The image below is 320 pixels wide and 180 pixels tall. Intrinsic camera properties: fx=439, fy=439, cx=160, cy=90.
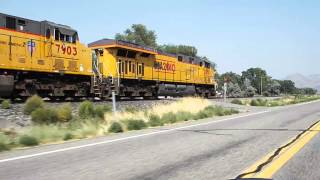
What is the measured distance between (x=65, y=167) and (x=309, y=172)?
3951mm

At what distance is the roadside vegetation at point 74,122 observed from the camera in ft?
39.9

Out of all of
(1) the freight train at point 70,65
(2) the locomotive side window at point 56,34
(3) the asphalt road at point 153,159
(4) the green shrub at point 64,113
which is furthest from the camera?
(2) the locomotive side window at point 56,34

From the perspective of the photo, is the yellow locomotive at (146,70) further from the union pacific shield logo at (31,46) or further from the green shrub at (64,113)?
the green shrub at (64,113)

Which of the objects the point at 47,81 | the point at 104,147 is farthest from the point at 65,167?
the point at 47,81

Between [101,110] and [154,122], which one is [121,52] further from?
[154,122]

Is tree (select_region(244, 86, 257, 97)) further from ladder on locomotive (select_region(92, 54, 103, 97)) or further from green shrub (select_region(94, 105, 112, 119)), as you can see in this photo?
green shrub (select_region(94, 105, 112, 119))

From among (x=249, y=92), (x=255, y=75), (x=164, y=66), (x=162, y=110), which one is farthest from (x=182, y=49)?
(x=162, y=110)

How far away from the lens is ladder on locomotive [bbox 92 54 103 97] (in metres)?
26.5

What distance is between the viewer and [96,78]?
87.9 ft

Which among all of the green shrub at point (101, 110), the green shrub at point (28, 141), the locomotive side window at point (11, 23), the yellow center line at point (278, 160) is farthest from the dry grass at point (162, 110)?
the yellow center line at point (278, 160)

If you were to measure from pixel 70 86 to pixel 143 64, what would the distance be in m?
9.02

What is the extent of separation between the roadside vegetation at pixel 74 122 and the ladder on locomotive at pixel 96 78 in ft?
12.2

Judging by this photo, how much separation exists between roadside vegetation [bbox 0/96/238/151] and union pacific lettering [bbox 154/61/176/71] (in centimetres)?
865

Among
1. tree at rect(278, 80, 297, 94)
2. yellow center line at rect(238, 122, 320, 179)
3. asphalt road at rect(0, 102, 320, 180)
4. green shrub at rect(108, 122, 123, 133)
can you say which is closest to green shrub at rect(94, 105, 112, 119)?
green shrub at rect(108, 122, 123, 133)
